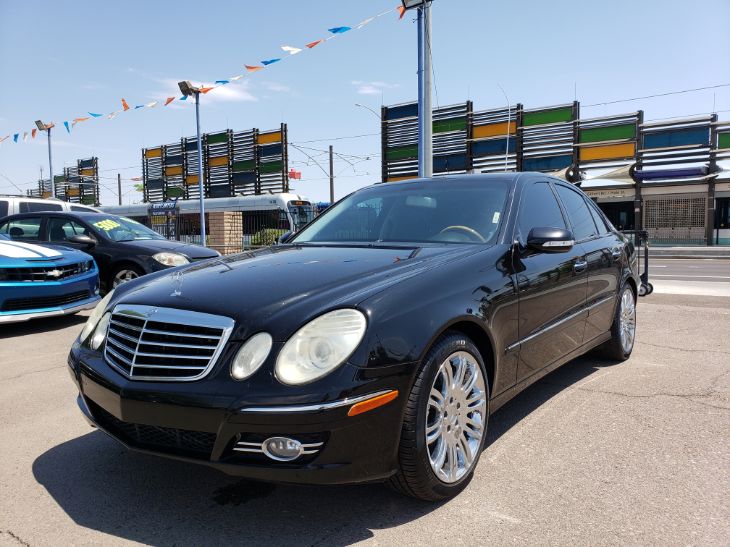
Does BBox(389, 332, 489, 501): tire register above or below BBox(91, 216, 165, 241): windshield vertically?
below

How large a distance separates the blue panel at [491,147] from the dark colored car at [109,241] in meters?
23.7

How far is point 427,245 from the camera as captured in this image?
3207 mm

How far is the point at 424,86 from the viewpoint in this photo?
11.4 meters

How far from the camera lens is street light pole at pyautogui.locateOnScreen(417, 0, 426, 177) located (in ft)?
37.1

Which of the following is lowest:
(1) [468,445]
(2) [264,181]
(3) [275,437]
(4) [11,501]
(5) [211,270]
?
(4) [11,501]

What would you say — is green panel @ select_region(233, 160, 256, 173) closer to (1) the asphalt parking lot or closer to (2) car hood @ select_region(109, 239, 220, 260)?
(2) car hood @ select_region(109, 239, 220, 260)

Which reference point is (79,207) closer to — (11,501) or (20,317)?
(20,317)

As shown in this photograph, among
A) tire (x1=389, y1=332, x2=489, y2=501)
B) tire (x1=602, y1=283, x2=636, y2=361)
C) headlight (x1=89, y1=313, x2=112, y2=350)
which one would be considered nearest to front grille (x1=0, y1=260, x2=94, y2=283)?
headlight (x1=89, y1=313, x2=112, y2=350)

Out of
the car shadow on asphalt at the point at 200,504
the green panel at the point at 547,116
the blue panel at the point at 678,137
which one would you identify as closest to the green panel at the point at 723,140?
the blue panel at the point at 678,137

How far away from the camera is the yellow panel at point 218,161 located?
3534 centimetres

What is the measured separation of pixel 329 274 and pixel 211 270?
0.74 m

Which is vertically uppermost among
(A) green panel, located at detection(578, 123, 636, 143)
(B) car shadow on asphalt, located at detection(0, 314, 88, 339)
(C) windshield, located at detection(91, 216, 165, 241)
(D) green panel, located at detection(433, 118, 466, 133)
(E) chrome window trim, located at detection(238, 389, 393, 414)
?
(D) green panel, located at detection(433, 118, 466, 133)

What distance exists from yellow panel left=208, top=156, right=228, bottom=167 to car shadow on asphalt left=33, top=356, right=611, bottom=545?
34.1 m

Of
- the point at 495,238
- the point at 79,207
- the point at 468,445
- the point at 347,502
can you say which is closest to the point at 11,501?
the point at 347,502
